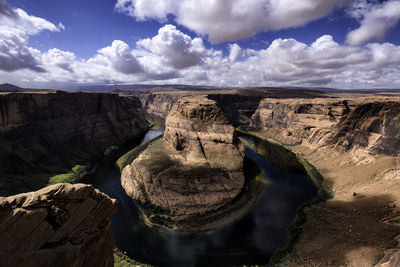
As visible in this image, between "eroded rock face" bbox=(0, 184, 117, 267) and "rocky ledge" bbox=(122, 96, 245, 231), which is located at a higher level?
"eroded rock face" bbox=(0, 184, 117, 267)

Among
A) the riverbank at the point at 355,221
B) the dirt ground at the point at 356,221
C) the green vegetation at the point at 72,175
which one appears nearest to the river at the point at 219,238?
the riverbank at the point at 355,221

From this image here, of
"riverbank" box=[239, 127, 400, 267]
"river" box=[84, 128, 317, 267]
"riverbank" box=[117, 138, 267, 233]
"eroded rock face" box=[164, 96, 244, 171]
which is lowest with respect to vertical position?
"river" box=[84, 128, 317, 267]

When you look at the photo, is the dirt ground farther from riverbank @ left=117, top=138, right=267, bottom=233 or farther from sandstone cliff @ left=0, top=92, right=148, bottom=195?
sandstone cliff @ left=0, top=92, right=148, bottom=195

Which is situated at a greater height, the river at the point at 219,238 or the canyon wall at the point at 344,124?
the canyon wall at the point at 344,124

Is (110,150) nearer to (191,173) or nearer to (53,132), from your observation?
(53,132)

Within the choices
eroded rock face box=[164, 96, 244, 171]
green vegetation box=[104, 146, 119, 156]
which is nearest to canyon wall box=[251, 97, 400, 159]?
eroded rock face box=[164, 96, 244, 171]

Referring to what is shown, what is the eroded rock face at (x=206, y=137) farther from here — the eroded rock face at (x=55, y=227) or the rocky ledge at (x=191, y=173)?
the eroded rock face at (x=55, y=227)

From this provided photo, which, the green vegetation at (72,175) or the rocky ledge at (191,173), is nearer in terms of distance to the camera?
the rocky ledge at (191,173)
